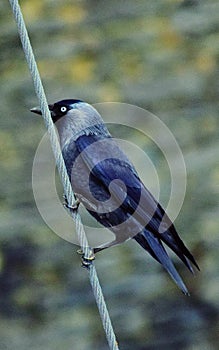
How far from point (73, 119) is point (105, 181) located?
147 mm

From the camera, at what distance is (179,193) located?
288 cm

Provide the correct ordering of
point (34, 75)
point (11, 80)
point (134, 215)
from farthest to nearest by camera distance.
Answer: point (11, 80) → point (134, 215) → point (34, 75)

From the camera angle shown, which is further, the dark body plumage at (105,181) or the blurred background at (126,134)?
the blurred background at (126,134)

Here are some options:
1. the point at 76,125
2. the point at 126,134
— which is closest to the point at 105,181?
the point at 76,125

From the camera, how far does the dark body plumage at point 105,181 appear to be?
219cm

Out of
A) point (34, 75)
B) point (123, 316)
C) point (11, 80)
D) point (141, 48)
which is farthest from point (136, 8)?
point (34, 75)

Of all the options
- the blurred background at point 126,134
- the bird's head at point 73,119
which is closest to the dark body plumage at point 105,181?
the bird's head at point 73,119

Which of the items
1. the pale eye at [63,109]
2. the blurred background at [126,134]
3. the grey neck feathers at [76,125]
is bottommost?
the blurred background at [126,134]

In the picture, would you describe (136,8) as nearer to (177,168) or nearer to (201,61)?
(201,61)

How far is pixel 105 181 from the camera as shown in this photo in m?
2.21

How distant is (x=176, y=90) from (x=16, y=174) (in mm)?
489

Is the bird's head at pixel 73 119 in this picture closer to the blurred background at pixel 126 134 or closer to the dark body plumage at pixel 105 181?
the dark body plumage at pixel 105 181

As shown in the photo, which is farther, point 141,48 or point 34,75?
point 141,48

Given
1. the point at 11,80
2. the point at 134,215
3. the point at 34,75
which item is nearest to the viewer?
the point at 34,75
